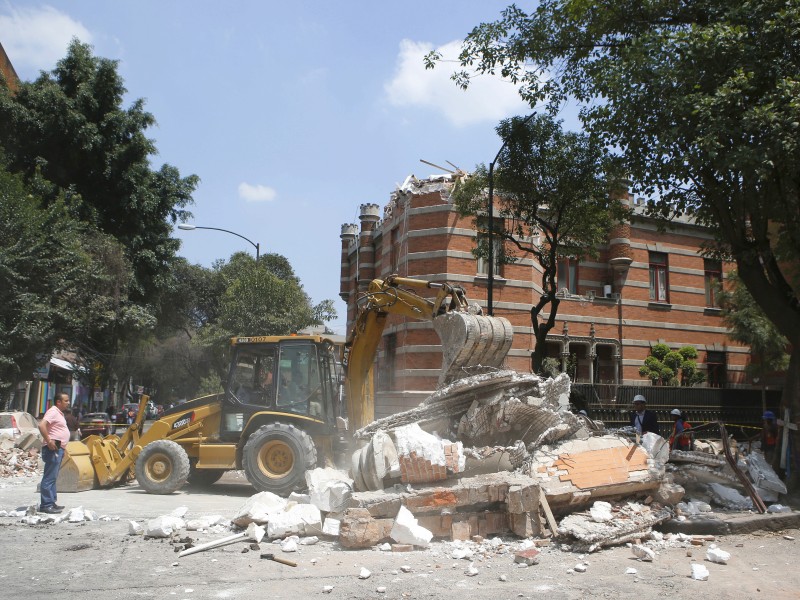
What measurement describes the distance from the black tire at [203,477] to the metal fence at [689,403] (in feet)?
36.3

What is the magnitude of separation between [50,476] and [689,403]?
19720 millimetres

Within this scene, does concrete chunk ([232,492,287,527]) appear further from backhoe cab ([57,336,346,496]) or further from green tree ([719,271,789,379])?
green tree ([719,271,789,379])

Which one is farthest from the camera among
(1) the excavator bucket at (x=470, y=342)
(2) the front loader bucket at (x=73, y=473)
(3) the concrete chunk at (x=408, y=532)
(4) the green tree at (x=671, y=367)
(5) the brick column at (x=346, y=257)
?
(5) the brick column at (x=346, y=257)

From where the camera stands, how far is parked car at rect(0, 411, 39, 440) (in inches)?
713

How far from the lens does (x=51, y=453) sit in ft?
32.1

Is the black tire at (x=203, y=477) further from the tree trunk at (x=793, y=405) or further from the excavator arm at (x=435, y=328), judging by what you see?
the tree trunk at (x=793, y=405)

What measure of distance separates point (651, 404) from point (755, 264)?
1112 centimetres

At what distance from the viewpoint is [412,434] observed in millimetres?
9016

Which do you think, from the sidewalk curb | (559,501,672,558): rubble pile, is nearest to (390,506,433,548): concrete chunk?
(559,501,672,558): rubble pile

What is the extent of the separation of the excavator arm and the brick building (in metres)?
8.68

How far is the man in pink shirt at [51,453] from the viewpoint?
376 inches

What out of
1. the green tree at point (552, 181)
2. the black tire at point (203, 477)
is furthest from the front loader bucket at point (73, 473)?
the green tree at point (552, 181)

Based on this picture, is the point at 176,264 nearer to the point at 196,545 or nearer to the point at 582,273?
the point at 582,273

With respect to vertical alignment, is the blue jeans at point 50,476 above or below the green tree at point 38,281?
below
